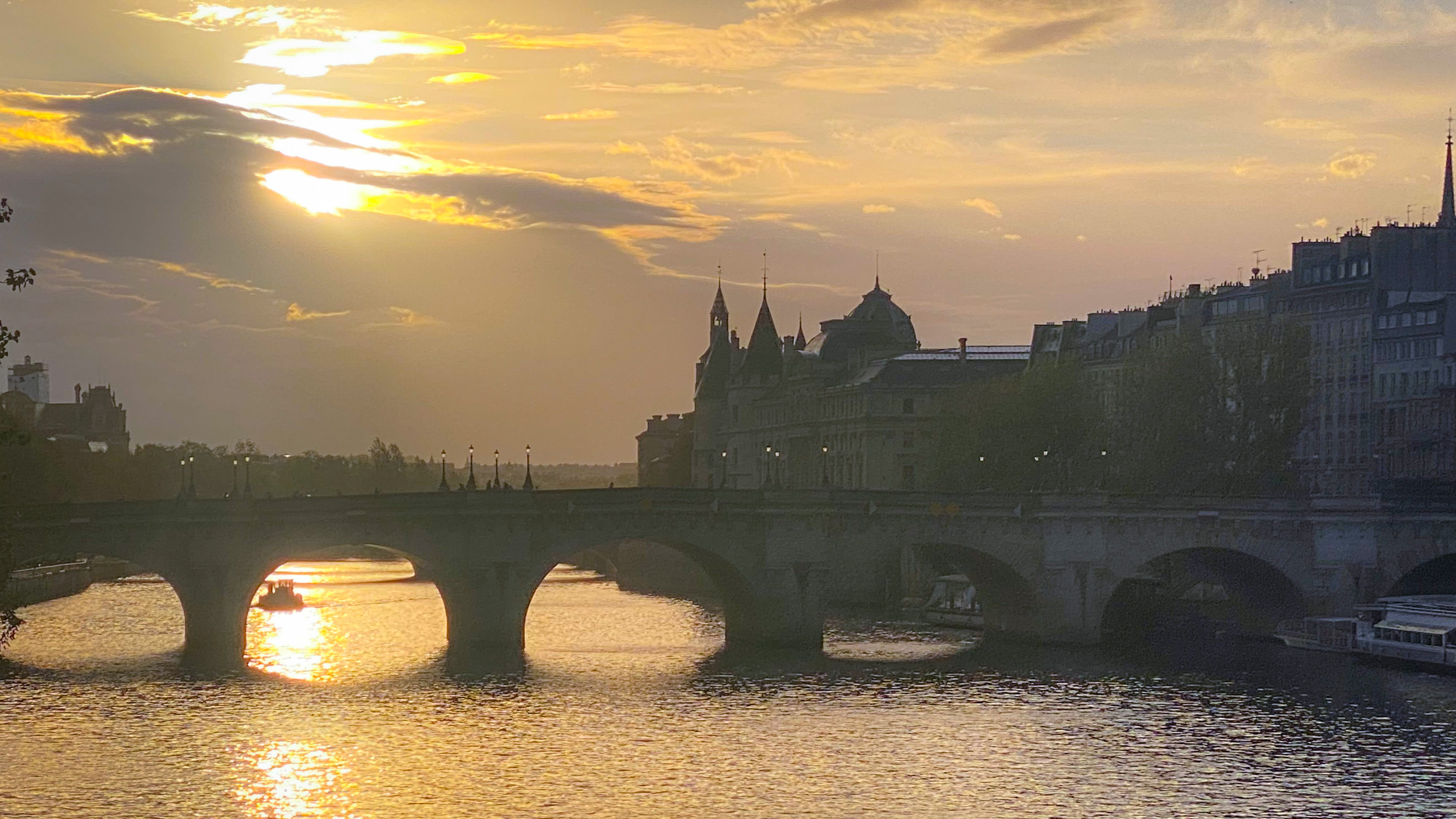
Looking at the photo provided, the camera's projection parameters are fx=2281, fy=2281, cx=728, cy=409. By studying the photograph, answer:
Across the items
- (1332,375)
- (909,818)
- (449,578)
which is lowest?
(909,818)

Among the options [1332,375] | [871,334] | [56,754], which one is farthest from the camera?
[871,334]

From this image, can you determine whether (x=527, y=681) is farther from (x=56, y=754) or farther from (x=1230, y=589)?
(x=1230, y=589)

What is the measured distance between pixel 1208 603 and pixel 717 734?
49.4 m

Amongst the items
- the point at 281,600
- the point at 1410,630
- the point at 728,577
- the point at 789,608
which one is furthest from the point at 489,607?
the point at 281,600

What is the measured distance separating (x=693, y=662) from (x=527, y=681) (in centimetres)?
1012

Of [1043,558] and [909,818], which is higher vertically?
[1043,558]

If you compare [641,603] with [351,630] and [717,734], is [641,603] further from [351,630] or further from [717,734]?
[717,734]

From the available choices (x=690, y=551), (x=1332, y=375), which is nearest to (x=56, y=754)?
(x=690, y=551)

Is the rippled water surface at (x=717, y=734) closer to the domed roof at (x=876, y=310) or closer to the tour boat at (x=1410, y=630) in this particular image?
the tour boat at (x=1410, y=630)

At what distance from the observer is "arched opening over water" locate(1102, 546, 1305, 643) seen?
107 metres

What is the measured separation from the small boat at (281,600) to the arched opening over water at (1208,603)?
160ft

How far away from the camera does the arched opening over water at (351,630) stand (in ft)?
309

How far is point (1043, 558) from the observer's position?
101562 mm

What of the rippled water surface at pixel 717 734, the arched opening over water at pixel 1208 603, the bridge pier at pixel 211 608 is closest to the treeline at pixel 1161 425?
the arched opening over water at pixel 1208 603
